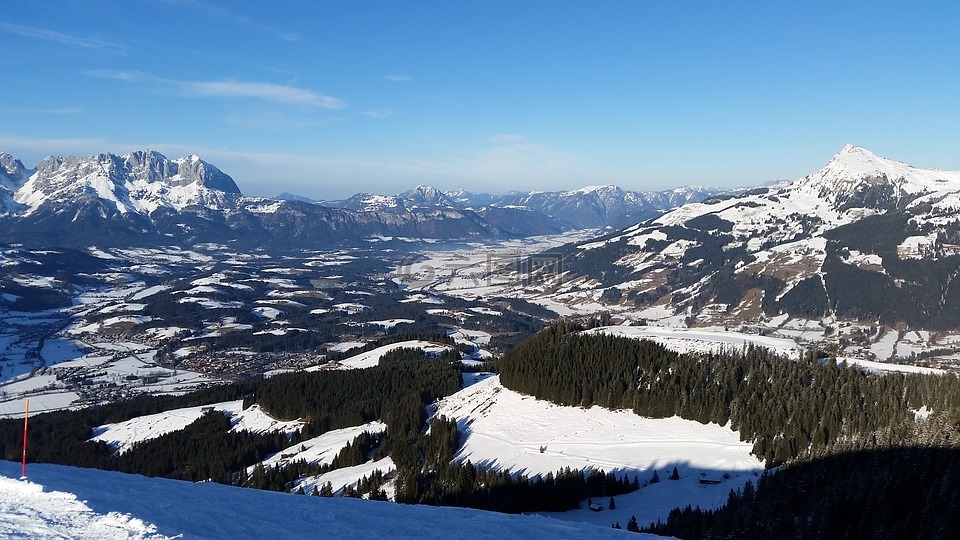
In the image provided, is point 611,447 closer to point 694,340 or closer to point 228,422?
point 694,340

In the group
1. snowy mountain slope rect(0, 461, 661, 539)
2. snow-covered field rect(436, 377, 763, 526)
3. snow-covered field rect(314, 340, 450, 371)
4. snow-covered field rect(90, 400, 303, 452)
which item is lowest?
snow-covered field rect(90, 400, 303, 452)

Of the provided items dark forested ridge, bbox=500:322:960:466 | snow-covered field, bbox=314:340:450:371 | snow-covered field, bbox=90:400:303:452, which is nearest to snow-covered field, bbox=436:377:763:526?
dark forested ridge, bbox=500:322:960:466

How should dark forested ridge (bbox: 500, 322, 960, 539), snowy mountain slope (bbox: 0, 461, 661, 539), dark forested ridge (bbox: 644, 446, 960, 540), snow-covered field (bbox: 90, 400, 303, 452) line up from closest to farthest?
snowy mountain slope (bbox: 0, 461, 661, 539) → dark forested ridge (bbox: 644, 446, 960, 540) → dark forested ridge (bbox: 500, 322, 960, 539) → snow-covered field (bbox: 90, 400, 303, 452)

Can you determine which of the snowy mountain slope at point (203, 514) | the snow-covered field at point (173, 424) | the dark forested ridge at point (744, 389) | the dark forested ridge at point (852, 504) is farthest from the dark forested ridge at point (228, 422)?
the snowy mountain slope at point (203, 514)

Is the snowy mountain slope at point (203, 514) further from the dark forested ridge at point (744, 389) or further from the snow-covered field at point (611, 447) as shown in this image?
the dark forested ridge at point (744, 389)

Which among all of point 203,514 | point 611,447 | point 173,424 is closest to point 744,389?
point 611,447

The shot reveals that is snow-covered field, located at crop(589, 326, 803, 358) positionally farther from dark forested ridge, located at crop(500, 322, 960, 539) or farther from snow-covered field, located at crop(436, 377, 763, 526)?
snow-covered field, located at crop(436, 377, 763, 526)
